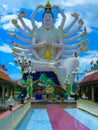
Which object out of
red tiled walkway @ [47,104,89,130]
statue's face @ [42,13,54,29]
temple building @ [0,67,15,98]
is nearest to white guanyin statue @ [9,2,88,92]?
statue's face @ [42,13,54,29]

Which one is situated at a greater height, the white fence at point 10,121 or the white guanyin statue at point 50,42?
the white guanyin statue at point 50,42

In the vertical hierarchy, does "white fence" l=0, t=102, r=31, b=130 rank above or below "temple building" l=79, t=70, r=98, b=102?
below

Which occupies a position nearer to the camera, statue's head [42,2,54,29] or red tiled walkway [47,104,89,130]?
red tiled walkway [47,104,89,130]

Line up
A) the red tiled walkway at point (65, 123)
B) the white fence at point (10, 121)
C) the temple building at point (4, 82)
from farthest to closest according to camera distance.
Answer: the temple building at point (4, 82), the red tiled walkway at point (65, 123), the white fence at point (10, 121)

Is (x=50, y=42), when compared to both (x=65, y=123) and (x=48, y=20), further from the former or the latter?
(x=65, y=123)

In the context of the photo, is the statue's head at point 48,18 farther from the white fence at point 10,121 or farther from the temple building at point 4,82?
the white fence at point 10,121

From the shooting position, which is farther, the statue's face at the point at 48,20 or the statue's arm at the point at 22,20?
the statue's face at the point at 48,20

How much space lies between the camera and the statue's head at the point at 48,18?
5262 centimetres

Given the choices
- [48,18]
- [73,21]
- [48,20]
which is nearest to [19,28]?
[48,20]

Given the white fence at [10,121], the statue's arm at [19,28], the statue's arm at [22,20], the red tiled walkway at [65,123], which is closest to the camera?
the white fence at [10,121]

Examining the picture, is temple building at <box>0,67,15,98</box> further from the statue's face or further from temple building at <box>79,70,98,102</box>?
the statue's face

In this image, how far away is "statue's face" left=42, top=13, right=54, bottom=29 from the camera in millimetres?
52625

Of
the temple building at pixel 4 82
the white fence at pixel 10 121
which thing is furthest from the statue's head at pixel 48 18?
the white fence at pixel 10 121

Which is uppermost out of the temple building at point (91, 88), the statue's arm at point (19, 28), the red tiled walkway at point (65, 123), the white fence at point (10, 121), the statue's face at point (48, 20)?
the statue's face at point (48, 20)
